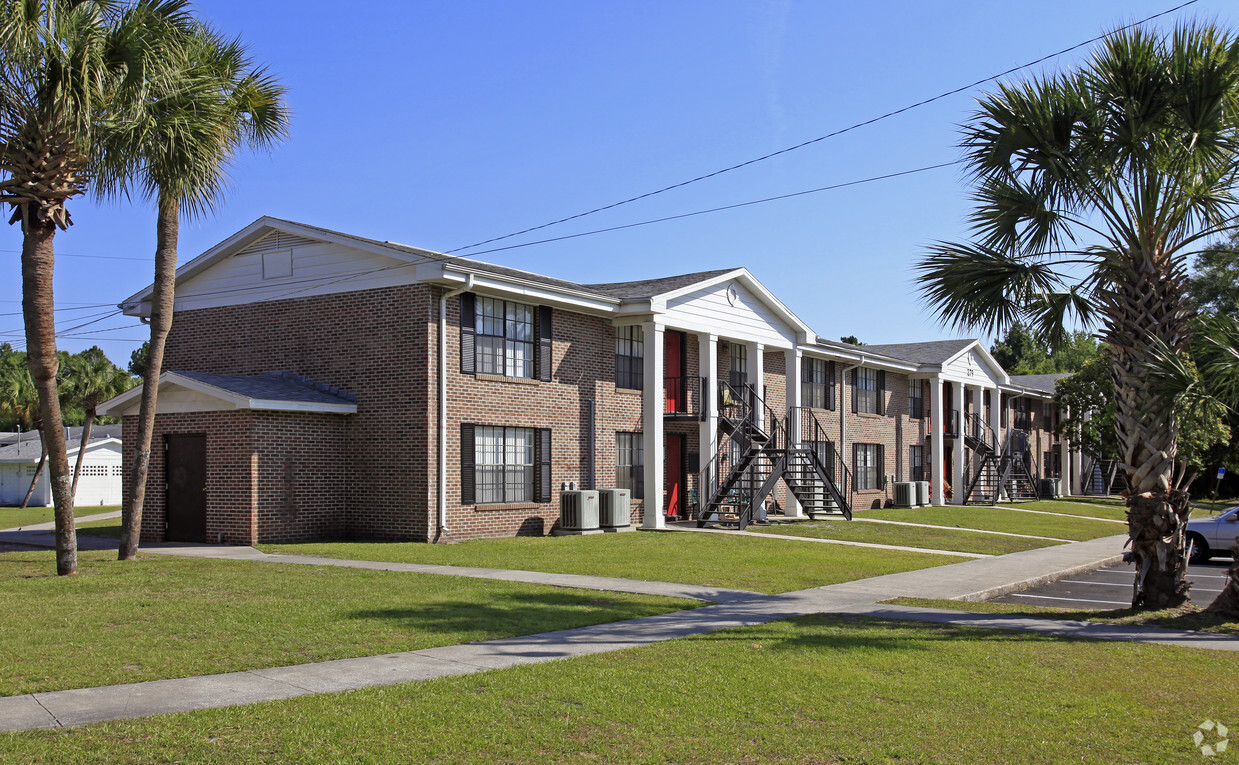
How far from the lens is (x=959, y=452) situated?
39.5 metres

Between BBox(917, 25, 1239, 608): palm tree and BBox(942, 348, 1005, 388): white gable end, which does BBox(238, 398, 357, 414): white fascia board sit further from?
BBox(942, 348, 1005, 388): white gable end

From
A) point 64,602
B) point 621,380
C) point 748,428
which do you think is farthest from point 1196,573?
point 64,602

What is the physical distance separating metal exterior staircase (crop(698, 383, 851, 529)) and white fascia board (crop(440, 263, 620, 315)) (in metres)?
4.91

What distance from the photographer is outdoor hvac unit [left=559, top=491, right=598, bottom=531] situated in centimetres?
2145

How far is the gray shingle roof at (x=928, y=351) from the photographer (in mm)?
38969

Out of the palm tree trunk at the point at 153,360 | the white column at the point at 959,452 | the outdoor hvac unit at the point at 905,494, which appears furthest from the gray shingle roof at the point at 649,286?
the white column at the point at 959,452

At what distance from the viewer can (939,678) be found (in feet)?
26.3

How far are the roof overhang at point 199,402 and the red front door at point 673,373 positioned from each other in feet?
28.9

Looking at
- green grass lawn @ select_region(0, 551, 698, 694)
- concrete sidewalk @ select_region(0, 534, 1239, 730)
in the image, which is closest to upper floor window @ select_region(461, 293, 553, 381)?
concrete sidewalk @ select_region(0, 534, 1239, 730)

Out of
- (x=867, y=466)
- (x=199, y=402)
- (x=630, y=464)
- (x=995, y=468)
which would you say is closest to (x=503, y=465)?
(x=630, y=464)

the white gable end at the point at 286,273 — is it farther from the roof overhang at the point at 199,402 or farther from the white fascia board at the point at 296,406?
the roof overhang at the point at 199,402

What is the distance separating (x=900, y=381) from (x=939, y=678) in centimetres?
3126

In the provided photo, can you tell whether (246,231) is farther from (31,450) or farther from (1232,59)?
(31,450)

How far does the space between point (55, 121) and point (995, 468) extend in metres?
39.0
